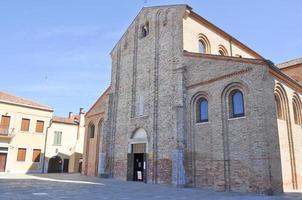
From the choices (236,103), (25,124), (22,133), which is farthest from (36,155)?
(236,103)

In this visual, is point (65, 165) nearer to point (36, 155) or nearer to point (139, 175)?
point (36, 155)

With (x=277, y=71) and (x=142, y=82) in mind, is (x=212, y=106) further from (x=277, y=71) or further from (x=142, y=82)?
(x=142, y=82)

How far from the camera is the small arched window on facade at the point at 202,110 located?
50.9ft

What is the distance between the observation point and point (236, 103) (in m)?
14.2

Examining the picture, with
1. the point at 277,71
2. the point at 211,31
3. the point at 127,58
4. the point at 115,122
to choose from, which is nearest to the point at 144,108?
the point at 115,122

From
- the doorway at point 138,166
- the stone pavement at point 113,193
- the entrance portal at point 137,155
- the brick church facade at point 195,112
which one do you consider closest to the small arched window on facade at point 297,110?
the brick church facade at point 195,112

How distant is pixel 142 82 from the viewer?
66.9 ft

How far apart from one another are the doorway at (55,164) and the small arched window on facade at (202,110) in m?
23.2

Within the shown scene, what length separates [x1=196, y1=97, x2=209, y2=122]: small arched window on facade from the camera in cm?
1553

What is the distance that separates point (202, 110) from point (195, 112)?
420mm

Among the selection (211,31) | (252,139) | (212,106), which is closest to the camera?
(252,139)

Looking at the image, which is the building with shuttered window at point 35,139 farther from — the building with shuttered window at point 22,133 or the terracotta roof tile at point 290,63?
the terracotta roof tile at point 290,63

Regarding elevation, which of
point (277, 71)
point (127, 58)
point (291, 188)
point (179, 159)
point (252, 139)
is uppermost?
point (127, 58)

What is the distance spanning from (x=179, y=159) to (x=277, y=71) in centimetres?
698
